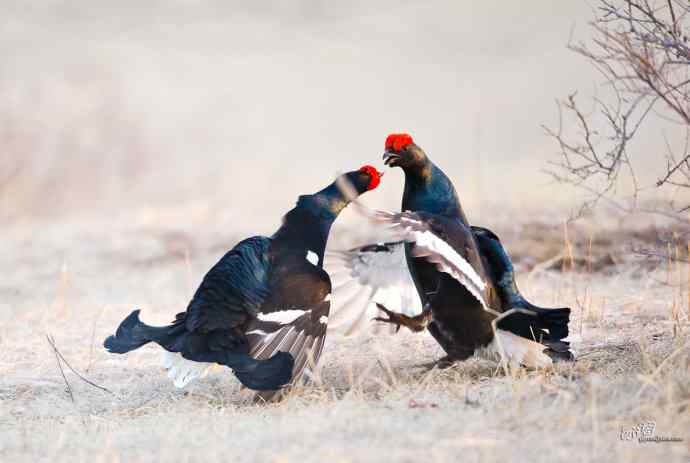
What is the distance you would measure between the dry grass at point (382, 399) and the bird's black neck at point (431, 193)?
0.77 m

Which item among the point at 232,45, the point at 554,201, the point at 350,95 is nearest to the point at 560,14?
the point at 350,95

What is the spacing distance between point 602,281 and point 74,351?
3772 millimetres

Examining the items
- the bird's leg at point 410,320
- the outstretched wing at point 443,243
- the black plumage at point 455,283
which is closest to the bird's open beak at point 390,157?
the black plumage at point 455,283

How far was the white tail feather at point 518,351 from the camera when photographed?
4.15m

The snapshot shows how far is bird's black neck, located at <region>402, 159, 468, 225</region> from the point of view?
14.2ft

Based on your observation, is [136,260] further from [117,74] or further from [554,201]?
[117,74]

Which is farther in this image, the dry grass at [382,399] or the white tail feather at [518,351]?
the white tail feather at [518,351]

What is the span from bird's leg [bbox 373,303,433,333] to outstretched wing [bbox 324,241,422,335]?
0.20 m

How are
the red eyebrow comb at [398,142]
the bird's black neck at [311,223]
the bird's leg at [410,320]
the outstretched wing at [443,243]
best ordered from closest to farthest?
the outstretched wing at [443,243] < the bird's leg at [410,320] < the red eyebrow comb at [398,142] < the bird's black neck at [311,223]

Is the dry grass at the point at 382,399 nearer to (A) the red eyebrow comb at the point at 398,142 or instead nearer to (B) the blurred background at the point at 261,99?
(A) the red eyebrow comb at the point at 398,142

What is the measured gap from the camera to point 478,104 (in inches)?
763

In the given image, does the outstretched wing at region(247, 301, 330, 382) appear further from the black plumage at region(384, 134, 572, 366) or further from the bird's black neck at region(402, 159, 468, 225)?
the bird's black neck at region(402, 159, 468, 225)

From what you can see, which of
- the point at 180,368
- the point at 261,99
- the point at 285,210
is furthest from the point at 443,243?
the point at 261,99

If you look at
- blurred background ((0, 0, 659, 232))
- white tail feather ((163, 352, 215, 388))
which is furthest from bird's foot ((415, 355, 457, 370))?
blurred background ((0, 0, 659, 232))
